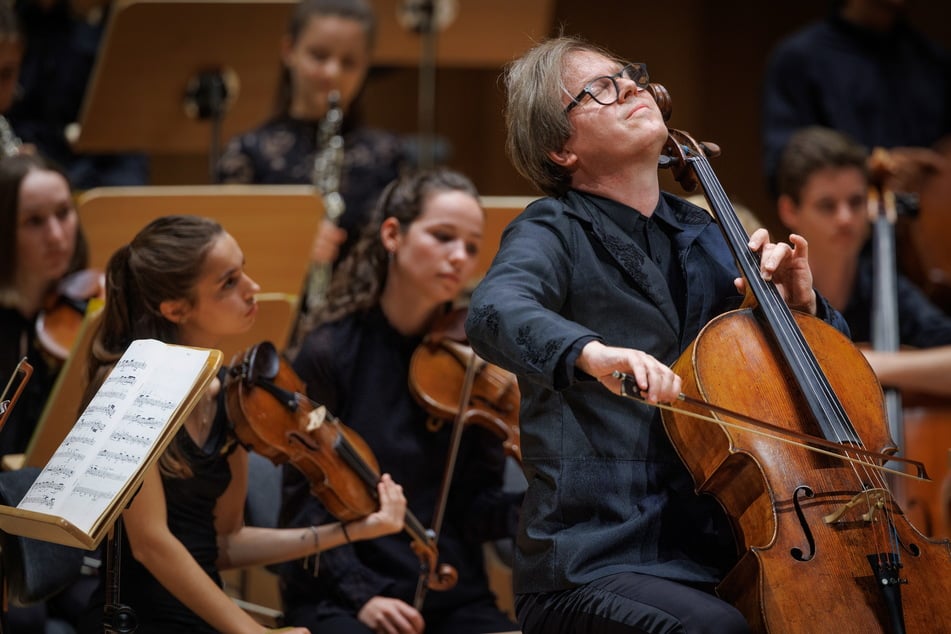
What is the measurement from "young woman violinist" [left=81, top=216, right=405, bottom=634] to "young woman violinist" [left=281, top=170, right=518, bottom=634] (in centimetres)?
24

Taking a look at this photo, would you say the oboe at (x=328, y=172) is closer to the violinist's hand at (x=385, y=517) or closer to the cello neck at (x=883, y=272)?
the violinist's hand at (x=385, y=517)

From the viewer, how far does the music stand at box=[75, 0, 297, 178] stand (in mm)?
3227

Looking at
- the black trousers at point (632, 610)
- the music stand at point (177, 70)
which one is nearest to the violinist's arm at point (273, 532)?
the black trousers at point (632, 610)

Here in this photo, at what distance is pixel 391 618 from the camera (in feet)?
7.13

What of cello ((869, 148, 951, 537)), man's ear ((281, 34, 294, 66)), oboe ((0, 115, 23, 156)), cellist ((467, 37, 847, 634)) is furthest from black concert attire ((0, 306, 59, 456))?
cello ((869, 148, 951, 537))

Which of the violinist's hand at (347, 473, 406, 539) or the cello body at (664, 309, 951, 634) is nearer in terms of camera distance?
the cello body at (664, 309, 951, 634)

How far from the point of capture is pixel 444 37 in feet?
13.0

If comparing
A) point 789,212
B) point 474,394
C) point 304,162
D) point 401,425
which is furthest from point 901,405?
point 304,162

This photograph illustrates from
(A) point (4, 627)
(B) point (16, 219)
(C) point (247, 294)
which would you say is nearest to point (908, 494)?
(C) point (247, 294)

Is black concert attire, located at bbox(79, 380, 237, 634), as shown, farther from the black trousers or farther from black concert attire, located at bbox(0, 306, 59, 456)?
the black trousers

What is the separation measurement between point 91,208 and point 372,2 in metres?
1.85

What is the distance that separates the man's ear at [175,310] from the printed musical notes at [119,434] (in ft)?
0.74

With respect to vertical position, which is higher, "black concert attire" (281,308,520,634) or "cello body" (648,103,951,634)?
"cello body" (648,103,951,634)

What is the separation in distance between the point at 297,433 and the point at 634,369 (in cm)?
78
